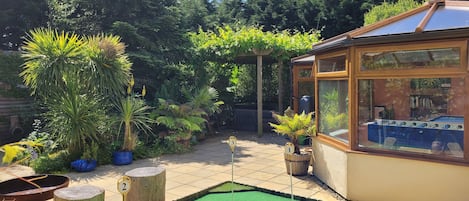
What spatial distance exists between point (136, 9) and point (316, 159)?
300 inches

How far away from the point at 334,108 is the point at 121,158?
4218mm

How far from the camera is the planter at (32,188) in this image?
3.72 m

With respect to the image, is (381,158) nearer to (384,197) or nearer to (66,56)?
(384,197)

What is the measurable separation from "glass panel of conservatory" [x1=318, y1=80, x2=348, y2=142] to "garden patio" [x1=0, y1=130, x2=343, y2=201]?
0.86 metres

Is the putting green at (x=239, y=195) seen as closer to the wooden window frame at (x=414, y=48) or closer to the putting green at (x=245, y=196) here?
the putting green at (x=245, y=196)

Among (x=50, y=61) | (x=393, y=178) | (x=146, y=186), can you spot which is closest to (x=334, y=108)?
(x=393, y=178)

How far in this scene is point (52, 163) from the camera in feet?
21.6

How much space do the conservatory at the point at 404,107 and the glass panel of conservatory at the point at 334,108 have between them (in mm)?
27

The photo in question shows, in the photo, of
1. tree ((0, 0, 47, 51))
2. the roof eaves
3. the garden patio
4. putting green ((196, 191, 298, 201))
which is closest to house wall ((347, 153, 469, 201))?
the garden patio

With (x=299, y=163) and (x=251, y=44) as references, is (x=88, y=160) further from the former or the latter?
(x=251, y=44)

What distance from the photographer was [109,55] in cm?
705

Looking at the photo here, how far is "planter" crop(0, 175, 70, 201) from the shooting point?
3719mm

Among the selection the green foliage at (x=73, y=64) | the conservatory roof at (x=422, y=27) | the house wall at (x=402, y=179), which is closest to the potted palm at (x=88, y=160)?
the green foliage at (x=73, y=64)

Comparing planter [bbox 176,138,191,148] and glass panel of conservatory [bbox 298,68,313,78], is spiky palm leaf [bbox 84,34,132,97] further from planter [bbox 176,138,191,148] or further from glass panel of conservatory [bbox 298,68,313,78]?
glass panel of conservatory [bbox 298,68,313,78]
